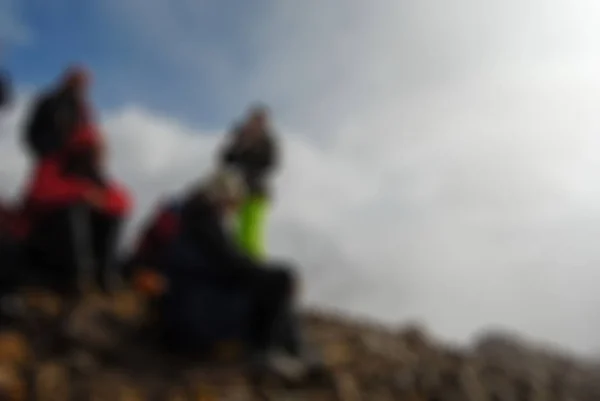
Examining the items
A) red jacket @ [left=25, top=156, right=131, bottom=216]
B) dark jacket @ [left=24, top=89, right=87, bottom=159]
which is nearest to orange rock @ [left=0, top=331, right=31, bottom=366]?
red jacket @ [left=25, top=156, right=131, bottom=216]

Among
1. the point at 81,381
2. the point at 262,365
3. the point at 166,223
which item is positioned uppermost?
the point at 166,223

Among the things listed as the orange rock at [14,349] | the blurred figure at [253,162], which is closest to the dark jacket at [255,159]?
the blurred figure at [253,162]

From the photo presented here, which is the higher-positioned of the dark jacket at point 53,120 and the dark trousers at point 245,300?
the dark jacket at point 53,120

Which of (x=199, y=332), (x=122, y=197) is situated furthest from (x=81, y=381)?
(x=122, y=197)

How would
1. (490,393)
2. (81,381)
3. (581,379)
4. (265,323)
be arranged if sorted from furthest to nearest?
(581,379)
(490,393)
(265,323)
(81,381)

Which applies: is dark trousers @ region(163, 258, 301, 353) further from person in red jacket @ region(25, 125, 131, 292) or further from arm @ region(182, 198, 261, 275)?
person in red jacket @ region(25, 125, 131, 292)

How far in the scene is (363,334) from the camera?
37.1 ft

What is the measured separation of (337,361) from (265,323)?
131 cm

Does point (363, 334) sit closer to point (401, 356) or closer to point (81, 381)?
point (401, 356)

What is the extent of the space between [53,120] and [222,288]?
3.51 m

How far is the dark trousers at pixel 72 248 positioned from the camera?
30.6 feet

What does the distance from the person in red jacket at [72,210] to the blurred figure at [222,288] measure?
1.33 metres

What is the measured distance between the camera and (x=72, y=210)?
30.5ft

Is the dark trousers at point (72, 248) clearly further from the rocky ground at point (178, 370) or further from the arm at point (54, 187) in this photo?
the rocky ground at point (178, 370)
